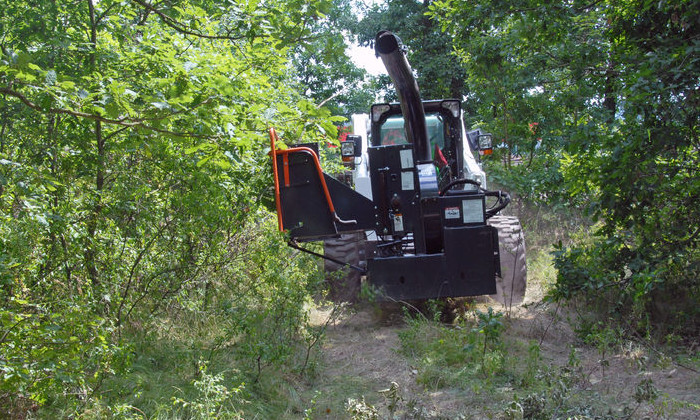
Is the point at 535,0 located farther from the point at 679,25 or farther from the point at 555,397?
the point at 555,397

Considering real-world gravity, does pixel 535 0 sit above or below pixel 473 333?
above

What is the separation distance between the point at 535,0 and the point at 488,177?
27.8ft

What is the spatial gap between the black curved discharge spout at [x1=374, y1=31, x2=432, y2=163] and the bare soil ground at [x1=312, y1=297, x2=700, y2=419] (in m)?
2.06

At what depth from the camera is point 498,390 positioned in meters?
4.89

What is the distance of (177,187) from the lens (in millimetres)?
Answer: 5547

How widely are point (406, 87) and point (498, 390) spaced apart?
325 cm

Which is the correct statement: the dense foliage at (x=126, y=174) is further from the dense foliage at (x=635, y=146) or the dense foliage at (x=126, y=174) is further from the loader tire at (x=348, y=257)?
the dense foliage at (x=635, y=146)

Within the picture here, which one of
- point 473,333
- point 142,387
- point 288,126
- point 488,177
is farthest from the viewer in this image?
point 488,177

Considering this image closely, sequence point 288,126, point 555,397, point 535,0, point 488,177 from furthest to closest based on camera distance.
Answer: point 488,177
point 535,0
point 288,126
point 555,397

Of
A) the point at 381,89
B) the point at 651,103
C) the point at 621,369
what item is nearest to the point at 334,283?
the point at 621,369

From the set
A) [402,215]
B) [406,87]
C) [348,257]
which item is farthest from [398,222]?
[348,257]

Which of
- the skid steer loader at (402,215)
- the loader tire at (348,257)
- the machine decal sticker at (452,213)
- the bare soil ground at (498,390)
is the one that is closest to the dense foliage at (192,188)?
the skid steer loader at (402,215)

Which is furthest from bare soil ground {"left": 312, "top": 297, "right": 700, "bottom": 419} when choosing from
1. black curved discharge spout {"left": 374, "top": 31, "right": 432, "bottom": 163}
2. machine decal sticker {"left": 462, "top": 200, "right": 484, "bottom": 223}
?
black curved discharge spout {"left": 374, "top": 31, "right": 432, "bottom": 163}

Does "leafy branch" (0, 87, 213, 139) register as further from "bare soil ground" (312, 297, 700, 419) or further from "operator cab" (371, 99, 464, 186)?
"operator cab" (371, 99, 464, 186)
